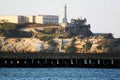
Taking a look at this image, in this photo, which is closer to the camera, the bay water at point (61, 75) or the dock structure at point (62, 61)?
the bay water at point (61, 75)

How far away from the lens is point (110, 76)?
113312 mm

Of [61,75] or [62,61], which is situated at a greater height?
[62,61]

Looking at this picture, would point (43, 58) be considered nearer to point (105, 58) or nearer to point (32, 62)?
point (32, 62)

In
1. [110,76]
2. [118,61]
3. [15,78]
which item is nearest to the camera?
[15,78]

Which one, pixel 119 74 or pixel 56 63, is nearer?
pixel 119 74

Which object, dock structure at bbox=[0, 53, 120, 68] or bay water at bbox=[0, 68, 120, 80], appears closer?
bay water at bbox=[0, 68, 120, 80]

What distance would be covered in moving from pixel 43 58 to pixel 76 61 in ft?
19.6

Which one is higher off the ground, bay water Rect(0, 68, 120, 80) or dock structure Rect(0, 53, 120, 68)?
dock structure Rect(0, 53, 120, 68)

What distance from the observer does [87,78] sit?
106875 mm

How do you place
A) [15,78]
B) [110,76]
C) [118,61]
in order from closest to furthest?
[15,78] < [110,76] < [118,61]

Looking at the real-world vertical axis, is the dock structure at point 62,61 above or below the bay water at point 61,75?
above

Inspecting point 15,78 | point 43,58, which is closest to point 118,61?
point 43,58

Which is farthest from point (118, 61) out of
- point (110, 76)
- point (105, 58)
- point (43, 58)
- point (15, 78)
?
point (15, 78)

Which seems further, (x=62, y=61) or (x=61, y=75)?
(x=62, y=61)
